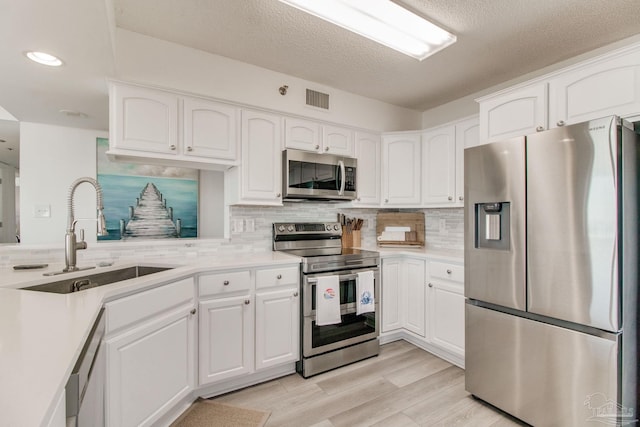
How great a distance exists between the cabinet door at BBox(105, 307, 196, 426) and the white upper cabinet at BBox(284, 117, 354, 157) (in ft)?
5.43

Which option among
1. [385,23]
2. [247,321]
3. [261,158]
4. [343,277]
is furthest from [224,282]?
[385,23]

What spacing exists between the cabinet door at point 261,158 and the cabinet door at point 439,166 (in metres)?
1.53

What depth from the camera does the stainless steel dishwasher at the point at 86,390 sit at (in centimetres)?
72

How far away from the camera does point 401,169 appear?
3199 mm

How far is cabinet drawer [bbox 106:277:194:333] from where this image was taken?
54.2 inches

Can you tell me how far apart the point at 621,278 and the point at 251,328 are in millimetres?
2168

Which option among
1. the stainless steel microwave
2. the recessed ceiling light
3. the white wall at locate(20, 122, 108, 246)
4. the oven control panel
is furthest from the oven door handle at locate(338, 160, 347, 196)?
the white wall at locate(20, 122, 108, 246)

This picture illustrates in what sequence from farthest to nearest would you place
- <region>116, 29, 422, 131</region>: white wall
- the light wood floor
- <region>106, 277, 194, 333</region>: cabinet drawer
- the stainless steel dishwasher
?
1. <region>116, 29, 422, 131</region>: white wall
2. the light wood floor
3. <region>106, 277, 194, 333</region>: cabinet drawer
4. the stainless steel dishwasher

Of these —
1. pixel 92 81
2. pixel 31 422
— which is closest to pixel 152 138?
pixel 92 81

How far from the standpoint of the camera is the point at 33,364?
1.95ft

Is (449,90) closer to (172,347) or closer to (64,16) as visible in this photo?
(64,16)

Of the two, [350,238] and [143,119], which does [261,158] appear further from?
[350,238]

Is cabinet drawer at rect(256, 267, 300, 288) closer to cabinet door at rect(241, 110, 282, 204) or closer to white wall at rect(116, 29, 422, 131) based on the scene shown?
cabinet door at rect(241, 110, 282, 204)

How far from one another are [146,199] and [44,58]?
1795 millimetres
